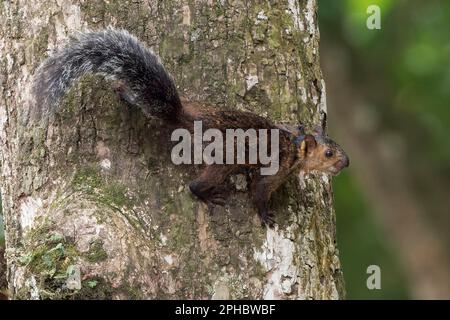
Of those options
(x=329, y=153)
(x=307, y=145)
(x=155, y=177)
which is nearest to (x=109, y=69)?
A: (x=155, y=177)

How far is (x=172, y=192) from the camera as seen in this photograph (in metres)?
3.78

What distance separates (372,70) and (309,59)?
5767mm

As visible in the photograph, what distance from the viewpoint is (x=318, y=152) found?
4195 millimetres

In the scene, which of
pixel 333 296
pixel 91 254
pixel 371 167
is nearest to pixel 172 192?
pixel 91 254

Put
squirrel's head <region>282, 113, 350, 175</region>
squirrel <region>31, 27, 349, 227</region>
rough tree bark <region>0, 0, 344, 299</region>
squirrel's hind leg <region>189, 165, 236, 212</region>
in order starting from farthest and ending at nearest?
squirrel's head <region>282, 113, 350, 175</region> → squirrel <region>31, 27, 349, 227</region> → squirrel's hind leg <region>189, 165, 236, 212</region> → rough tree bark <region>0, 0, 344, 299</region>

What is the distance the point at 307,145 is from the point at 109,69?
3.22 feet

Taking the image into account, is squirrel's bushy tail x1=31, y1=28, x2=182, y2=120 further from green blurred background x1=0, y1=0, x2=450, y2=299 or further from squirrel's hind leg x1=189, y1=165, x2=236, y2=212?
green blurred background x1=0, y1=0, x2=450, y2=299

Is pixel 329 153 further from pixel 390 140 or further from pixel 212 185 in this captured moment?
pixel 390 140

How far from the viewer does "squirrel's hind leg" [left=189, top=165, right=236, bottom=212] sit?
3695mm

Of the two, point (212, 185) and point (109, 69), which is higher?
point (109, 69)

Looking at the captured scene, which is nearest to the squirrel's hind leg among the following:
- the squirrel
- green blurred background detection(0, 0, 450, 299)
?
the squirrel

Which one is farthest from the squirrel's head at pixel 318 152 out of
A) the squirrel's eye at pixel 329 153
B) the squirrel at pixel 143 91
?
the squirrel at pixel 143 91
